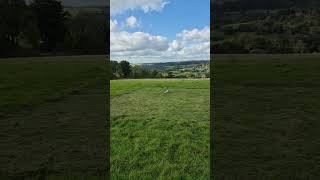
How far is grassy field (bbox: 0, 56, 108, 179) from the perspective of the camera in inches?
278

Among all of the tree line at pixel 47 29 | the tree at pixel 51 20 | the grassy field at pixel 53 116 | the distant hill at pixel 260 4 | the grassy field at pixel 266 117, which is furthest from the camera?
the distant hill at pixel 260 4

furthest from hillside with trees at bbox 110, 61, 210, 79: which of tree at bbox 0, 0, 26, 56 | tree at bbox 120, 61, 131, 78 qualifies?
tree at bbox 0, 0, 26, 56

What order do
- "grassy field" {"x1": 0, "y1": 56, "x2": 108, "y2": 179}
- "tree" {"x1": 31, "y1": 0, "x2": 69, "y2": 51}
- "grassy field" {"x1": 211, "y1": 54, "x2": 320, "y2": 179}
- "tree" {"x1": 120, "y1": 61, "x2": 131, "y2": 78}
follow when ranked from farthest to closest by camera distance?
"tree" {"x1": 120, "y1": 61, "x2": 131, "y2": 78} < "tree" {"x1": 31, "y1": 0, "x2": 69, "y2": 51} < "grassy field" {"x1": 211, "y1": 54, "x2": 320, "y2": 179} < "grassy field" {"x1": 0, "y1": 56, "x2": 108, "y2": 179}

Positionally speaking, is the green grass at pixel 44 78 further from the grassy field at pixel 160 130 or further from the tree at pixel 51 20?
the grassy field at pixel 160 130

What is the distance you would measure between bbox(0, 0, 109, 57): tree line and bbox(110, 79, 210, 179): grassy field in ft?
8.35

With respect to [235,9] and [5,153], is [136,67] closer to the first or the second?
[235,9]

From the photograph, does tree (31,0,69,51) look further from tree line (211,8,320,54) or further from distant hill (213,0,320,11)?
tree line (211,8,320,54)

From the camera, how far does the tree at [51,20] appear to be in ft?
37.9

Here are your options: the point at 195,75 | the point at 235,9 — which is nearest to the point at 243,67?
the point at 235,9

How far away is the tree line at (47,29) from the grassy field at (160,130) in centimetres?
254

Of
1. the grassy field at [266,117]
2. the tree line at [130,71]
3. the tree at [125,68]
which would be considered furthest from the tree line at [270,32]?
the tree at [125,68]

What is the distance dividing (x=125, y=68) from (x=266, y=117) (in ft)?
16.2

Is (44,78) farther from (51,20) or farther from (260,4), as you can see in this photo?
(260,4)

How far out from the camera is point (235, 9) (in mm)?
14320
